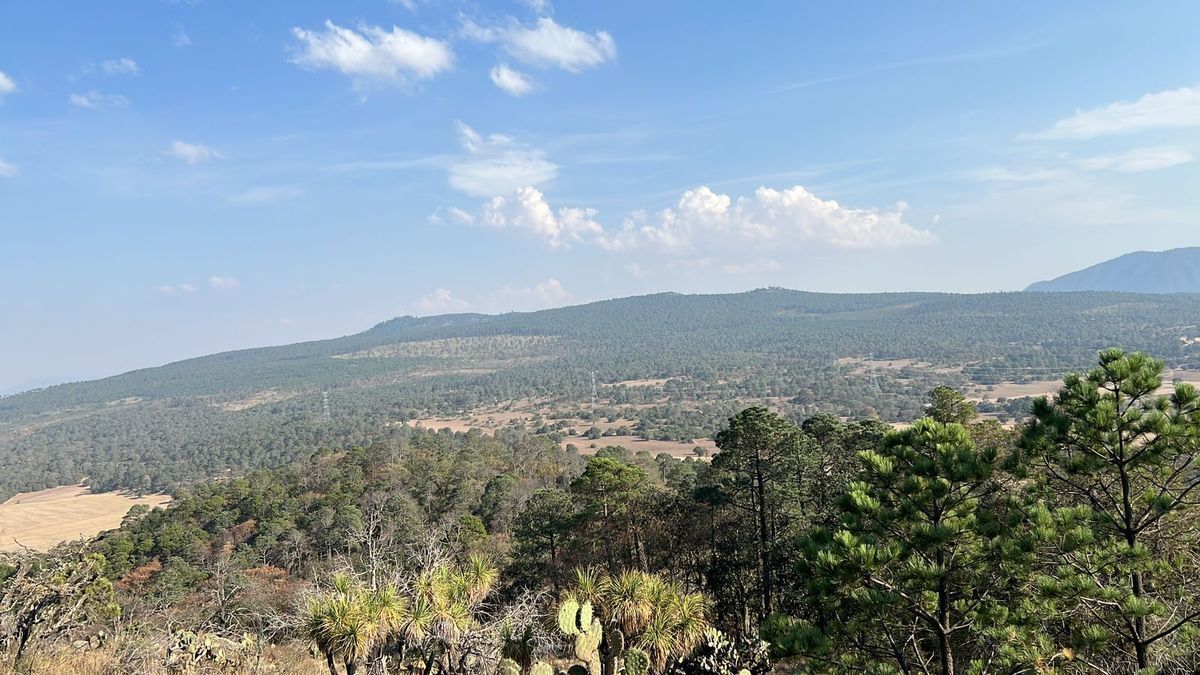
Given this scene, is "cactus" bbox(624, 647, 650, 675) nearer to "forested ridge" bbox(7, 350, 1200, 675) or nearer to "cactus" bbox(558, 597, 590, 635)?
"forested ridge" bbox(7, 350, 1200, 675)

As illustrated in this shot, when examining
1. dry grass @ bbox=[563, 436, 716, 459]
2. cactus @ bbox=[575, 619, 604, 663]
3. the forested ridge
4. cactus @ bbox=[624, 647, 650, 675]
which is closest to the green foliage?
the forested ridge

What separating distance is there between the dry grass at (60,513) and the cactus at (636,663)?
205ft

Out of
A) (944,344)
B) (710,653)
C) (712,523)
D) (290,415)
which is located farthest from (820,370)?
(710,653)

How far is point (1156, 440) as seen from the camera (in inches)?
247

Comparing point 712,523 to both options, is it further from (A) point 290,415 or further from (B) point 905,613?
(A) point 290,415

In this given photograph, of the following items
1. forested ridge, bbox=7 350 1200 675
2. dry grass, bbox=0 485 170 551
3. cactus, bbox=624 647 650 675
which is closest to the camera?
forested ridge, bbox=7 350 1200 675

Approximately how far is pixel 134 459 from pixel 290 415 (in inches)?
1589

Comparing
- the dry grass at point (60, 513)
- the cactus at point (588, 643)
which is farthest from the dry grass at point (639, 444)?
the cactus at point (588, 643)

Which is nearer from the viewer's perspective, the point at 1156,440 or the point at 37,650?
the point at 1156,440

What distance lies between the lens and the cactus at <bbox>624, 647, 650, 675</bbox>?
7742 millimetres

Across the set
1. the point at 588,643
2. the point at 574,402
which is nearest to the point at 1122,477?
the point at 588,643

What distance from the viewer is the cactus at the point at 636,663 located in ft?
25.4

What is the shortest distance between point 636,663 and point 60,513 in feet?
302

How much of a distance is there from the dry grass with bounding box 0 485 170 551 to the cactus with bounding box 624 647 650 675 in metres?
62.5
